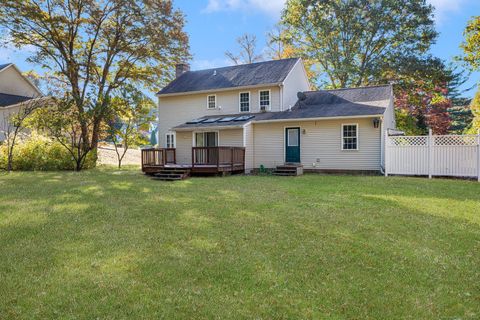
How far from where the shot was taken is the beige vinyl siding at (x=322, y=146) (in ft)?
46.8

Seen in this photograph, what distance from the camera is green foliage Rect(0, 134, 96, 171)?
17.9 metres

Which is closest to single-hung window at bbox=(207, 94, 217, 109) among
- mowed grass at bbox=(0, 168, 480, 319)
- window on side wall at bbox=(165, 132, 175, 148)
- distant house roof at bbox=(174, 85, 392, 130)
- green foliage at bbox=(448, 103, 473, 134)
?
distant house roof at bbox=(174, 85, 392, 130)

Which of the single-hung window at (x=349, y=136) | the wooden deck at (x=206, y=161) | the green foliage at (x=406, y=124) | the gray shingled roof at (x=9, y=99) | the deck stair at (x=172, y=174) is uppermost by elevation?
the gray shingled roof at (x=9, y=99)

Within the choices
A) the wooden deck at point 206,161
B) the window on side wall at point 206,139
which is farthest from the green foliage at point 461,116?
the wooden deck at point 206,161

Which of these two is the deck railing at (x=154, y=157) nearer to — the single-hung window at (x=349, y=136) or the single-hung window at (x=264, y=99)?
the single-hung window at (x=264, y=99)

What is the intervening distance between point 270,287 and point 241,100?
52.0 feet

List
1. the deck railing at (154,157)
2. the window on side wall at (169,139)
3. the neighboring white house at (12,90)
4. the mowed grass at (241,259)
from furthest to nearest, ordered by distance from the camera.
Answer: the neighboring white house at (12,90) < the window on side wall at (169,139) < the deck railing at (154,157) < the mowed grass at (241,259)

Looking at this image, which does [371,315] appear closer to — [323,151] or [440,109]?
[323,151]

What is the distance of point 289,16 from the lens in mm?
26906

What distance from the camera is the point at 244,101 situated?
61.3ft

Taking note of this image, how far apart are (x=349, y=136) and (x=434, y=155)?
3.41 meters

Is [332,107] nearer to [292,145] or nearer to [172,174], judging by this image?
[292,145]

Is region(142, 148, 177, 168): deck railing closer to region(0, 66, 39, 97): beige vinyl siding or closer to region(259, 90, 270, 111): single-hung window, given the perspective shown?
region(259, 90, 270, 111): single-hung window

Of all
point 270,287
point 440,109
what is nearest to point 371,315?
point 270,287
